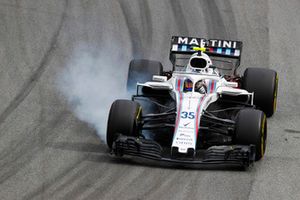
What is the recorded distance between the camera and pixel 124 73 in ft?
74.2

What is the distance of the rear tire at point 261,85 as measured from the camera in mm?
18688

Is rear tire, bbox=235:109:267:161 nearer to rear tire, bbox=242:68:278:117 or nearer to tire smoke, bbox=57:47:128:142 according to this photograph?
rear tire, bbox=242:68:278:117

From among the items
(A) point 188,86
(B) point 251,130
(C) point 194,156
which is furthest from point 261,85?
(C) point 194,156

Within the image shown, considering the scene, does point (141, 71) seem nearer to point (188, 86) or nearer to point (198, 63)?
point (198, 63)

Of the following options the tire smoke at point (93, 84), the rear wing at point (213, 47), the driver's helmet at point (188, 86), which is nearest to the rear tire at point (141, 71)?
the rear wing at point (213, 47)

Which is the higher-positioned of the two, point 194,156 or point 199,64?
point 199,64

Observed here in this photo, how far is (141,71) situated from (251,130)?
4.13 metres

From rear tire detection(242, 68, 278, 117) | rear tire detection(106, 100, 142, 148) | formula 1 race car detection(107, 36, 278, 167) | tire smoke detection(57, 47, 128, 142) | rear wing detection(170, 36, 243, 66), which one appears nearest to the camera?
formula 1 race car detection(107, 36, 278, 167)

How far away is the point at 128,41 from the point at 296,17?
5.12 metres

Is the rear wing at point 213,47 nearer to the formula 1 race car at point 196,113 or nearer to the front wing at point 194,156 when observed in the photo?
the formula 1 race car at point 196,113

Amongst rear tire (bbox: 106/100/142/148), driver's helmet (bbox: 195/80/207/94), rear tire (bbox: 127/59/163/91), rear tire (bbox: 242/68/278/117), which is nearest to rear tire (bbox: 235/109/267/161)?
driver's helmet (bbox: 195/80/207/94)

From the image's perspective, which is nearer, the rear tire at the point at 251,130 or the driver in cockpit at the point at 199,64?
the rear tire at the point at 251,130

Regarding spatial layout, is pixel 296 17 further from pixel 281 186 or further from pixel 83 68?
pixel 281 186

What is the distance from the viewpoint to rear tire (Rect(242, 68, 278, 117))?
18688mm
